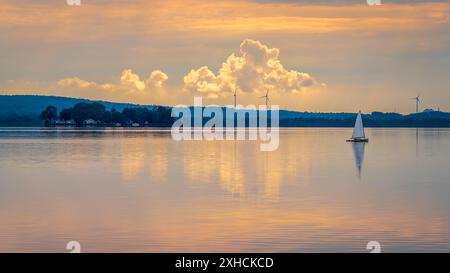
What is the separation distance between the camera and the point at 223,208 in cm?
3912

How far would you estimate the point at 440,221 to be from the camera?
1373 inches

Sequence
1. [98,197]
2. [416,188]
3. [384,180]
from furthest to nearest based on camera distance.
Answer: [384,180]
[416,188]
[98,197]

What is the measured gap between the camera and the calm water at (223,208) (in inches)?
1164

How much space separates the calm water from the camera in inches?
1164

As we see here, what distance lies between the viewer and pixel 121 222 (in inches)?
1351

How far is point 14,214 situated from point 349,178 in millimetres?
27687

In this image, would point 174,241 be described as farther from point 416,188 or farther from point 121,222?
point 416,188

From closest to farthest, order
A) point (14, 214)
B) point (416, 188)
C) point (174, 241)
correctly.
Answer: point (174, 241) < point (14, 214) < point (416, 188)

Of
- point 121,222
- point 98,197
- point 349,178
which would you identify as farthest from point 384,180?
point 121,222
